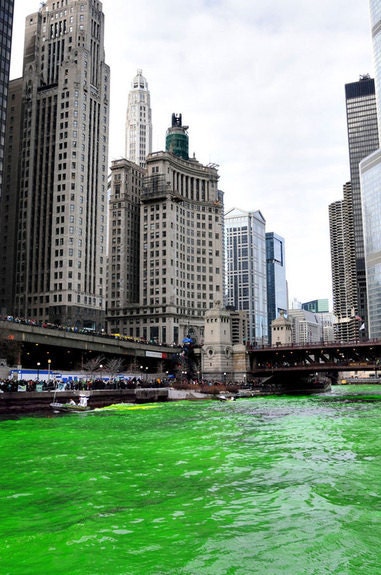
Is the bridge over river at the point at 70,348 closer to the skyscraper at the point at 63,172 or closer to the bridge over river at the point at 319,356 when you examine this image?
the skyscraper at the point at 63,172

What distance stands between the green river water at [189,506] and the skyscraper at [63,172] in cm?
11506

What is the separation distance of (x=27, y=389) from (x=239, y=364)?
83.8 meters

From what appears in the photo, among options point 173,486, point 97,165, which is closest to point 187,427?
point 173,486

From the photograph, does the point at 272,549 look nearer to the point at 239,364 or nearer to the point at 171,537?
the point at 171,537

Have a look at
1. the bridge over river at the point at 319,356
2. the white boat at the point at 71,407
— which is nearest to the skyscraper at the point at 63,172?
the bridge over river at the point at 319,356

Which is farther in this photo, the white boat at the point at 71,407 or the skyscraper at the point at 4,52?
the skyscraper at the point at 4,52

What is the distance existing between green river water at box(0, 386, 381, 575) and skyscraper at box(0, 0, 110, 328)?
115056 mm

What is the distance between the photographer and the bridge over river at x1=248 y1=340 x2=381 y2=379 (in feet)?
406

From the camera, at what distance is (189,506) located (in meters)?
20.3

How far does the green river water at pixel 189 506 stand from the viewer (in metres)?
14.9

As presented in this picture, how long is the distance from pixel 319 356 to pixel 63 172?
8643 centimetres

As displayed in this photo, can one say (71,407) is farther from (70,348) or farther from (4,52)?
(4,52)

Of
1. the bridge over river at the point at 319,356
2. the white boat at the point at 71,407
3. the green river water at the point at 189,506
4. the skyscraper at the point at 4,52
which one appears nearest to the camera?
the green river water at the point at 189,506

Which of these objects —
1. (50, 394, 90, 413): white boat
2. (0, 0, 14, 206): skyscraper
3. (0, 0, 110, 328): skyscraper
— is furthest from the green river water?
(0, 0, 110, 328): skyscraper
